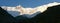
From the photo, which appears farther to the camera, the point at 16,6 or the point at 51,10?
the point at 16,6

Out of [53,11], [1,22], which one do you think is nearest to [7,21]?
[1,22]

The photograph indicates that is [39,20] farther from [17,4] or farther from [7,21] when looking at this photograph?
[17,4]

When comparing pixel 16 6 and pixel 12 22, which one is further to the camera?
pixel 16 6

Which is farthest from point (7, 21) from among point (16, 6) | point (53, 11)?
point (16, 6)

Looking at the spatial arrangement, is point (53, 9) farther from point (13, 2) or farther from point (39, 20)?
point (13, 2)

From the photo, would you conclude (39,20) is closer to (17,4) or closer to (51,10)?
(51,10)

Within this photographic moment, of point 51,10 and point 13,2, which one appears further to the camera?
point 13,2

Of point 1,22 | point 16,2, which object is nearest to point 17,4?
point 16,2
